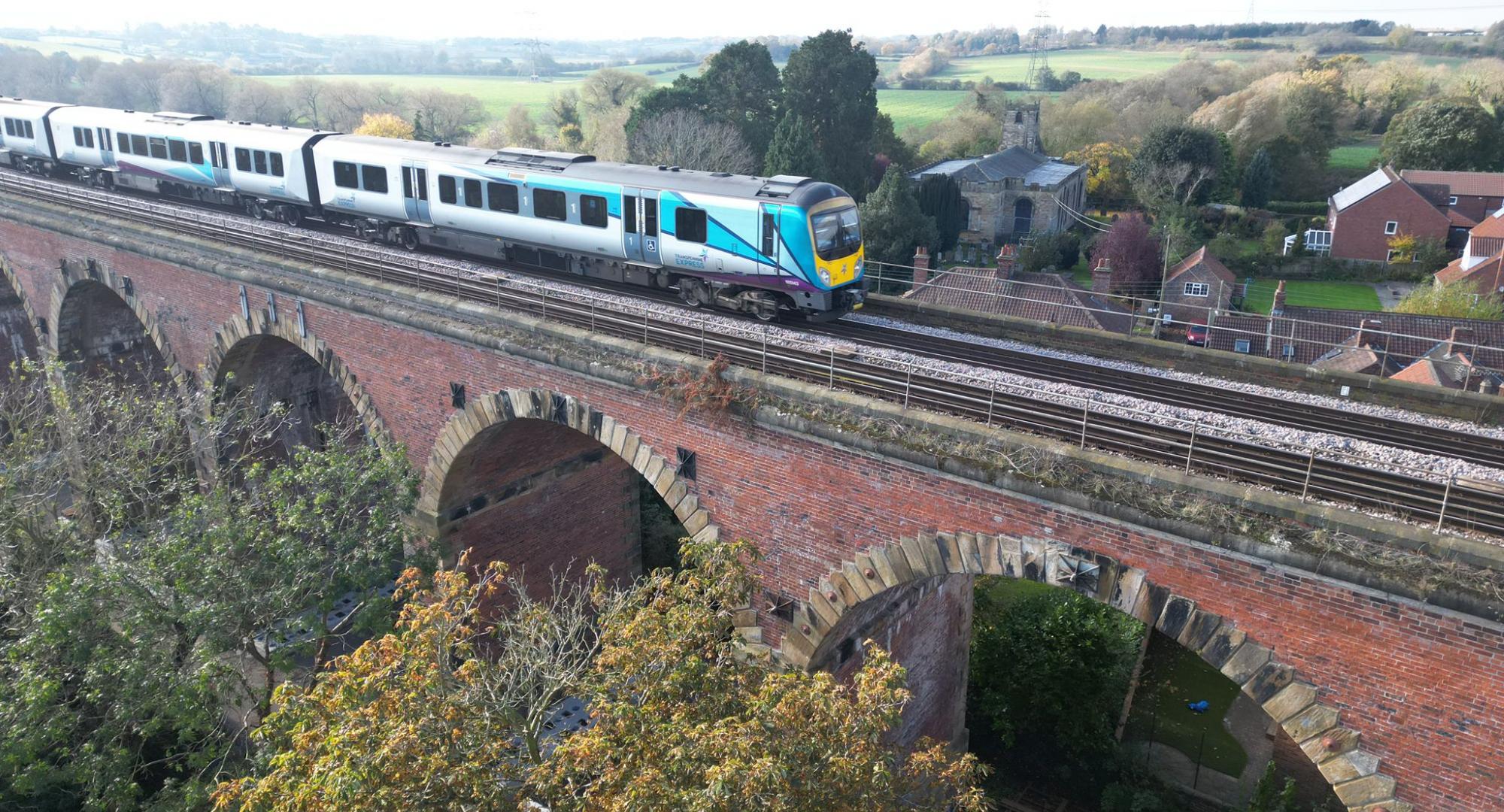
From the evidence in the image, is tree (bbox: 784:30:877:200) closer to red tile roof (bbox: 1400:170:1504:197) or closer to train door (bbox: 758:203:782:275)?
red tile roof (bbox: 1400:170:1504:197)

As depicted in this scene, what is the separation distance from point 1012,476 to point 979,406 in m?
2.13

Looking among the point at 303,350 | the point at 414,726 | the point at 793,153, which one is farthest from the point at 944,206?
the point at 414,726

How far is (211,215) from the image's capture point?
2719 centimetres

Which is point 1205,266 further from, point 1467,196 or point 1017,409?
point 1017,409

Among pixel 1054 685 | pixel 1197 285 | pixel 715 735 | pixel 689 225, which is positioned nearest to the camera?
pixel 715 735

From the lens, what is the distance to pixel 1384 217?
5559 cm

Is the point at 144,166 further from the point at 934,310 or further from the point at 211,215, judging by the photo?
the point at 934,310

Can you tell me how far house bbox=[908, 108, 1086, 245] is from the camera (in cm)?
6025

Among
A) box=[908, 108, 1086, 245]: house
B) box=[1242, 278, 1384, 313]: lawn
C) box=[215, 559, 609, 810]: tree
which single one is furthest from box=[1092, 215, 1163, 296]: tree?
box=[215, 559, 609, 810]: tree

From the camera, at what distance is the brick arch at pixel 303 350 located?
19.5 meters

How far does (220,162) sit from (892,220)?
102ft

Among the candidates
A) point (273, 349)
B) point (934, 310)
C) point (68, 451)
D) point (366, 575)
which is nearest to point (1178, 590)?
point (934, 310)

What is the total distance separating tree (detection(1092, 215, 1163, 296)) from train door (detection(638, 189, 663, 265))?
120ft

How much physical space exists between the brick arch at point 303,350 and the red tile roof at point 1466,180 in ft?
207
